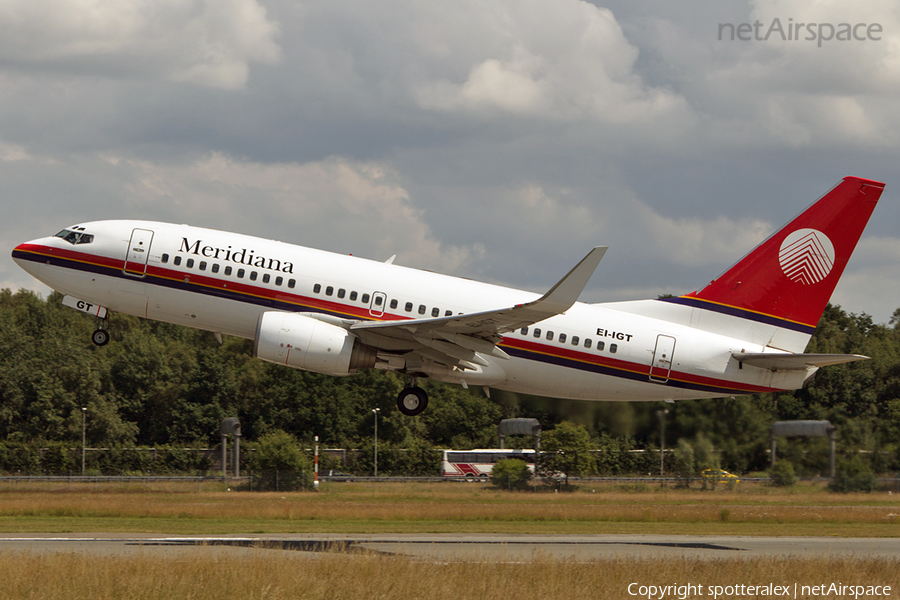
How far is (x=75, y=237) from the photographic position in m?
31.9

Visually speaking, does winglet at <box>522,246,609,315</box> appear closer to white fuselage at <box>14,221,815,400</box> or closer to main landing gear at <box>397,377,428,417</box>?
white fuselage at <box>14,221,815,400</box>

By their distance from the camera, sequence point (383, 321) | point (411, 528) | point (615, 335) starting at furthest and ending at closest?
point (411, 528) → point (615, 335) → point (383, 321)

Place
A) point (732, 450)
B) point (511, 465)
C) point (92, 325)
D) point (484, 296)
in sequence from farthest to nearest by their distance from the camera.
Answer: point (92, 325) → point (511, 465) → point (732, 450) → point (484, 296)

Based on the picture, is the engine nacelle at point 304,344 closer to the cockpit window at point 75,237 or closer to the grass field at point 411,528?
the grass field at point 411,528

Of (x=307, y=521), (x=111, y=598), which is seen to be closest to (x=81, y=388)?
(x=307, y=521)

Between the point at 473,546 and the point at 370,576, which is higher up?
the point at 370,576

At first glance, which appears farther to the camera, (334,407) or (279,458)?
(334,407)

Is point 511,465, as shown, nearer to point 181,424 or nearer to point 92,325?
point 181,424

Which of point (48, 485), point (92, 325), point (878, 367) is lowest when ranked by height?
point (48, 485)

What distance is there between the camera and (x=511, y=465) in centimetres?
6581

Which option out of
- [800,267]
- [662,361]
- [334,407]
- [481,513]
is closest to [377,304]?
[662,361]

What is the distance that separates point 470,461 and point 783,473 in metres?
44.6

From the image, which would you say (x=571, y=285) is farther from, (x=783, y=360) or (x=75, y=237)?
(x=75, y=237)

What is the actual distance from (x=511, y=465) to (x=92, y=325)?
76508 millimetres
